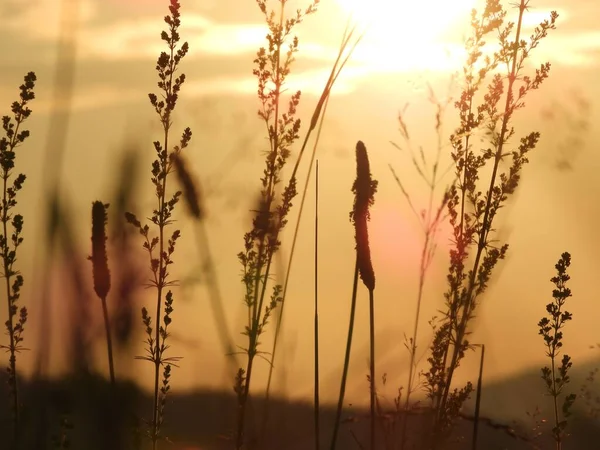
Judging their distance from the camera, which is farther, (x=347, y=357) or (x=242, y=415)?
(x=242, y=415)

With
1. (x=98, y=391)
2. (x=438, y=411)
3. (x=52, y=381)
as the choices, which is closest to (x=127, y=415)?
(x=98, y=391)

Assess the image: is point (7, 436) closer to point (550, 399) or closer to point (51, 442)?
point (51, 442)

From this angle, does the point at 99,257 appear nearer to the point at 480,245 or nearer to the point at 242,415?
the point at 242,415

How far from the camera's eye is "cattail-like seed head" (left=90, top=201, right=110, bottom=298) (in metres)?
5.12

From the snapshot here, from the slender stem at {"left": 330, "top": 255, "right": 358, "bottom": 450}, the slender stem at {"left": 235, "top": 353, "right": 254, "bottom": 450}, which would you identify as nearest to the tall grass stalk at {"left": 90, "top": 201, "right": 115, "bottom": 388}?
the slender stem at {"left": 235, "top": 353, "right": 254, "bottom": 450}

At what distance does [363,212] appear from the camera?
15.6 ft

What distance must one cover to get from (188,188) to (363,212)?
1.66 metres

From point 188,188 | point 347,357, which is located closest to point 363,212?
point 347,357

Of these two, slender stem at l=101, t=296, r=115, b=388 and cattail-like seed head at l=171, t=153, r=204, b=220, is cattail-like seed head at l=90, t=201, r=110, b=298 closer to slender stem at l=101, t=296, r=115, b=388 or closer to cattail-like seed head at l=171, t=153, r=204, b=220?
slender stem at l=101, t=296, r=115, b=388

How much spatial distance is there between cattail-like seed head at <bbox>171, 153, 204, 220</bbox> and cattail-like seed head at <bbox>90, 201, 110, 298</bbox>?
0.87 meters

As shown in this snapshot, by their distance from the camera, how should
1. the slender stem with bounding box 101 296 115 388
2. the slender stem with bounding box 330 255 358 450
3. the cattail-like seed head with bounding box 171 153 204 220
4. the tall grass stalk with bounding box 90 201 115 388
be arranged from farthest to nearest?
the cattail-like seed head with bounding box 171 153 204 220
the tall grass stalk with bounding box 90 201 115 388
the slender stem with bounding box 101 296 115 388
the slender stem with bounding box 330 255 358 450

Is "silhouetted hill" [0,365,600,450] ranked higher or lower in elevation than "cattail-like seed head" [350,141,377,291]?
lower

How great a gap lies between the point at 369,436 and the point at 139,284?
5.12ft

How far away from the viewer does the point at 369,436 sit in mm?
5355
